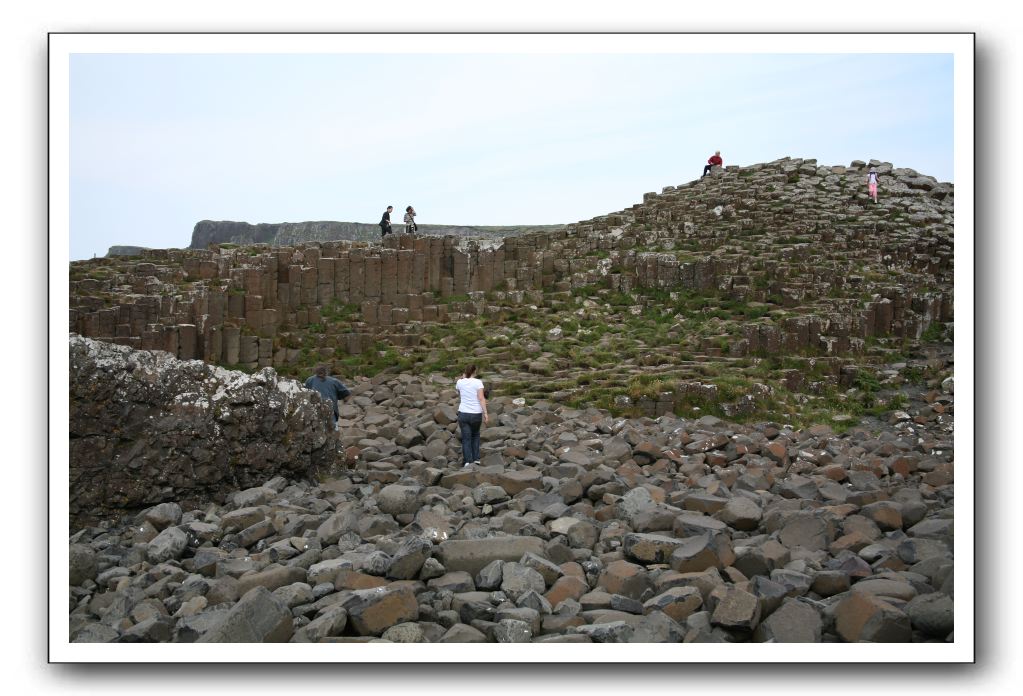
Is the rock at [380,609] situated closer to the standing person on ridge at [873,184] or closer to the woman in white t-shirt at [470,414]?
the woman in white t-shirt at [470,414]

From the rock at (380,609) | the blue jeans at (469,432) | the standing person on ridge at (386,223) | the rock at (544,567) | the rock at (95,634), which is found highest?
the standing person on ridge at (386,223)

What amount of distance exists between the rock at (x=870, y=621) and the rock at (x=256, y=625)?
3453 mm

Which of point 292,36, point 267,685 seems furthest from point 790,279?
point 267,685

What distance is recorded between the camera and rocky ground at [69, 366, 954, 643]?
5.26m

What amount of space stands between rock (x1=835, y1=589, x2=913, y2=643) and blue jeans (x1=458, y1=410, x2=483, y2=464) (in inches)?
213

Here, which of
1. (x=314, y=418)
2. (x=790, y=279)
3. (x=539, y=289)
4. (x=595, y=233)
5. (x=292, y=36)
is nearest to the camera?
(x=292, y=36)

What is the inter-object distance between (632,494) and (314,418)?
352cm

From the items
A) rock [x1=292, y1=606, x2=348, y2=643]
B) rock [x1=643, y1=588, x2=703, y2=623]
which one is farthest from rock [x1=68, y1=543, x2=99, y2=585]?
rock [x1=643, y1=588, x2=703, y2=623]

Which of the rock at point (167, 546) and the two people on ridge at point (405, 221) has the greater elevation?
the two people on ridge at point (405, 221)

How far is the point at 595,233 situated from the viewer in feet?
86.3

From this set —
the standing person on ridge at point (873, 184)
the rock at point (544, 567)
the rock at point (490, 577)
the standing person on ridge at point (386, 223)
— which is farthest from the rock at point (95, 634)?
the standing person on ridge at point (873, 184)

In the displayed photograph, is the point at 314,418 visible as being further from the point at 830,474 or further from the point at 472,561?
the point at 830,474

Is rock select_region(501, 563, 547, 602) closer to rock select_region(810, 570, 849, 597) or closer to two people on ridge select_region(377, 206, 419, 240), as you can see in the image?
rock select_region(810, 570, 849, 597)

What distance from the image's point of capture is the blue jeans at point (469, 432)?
32.6 ft
